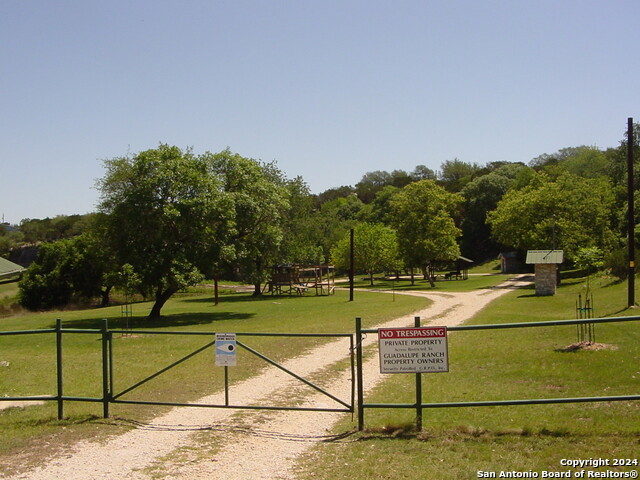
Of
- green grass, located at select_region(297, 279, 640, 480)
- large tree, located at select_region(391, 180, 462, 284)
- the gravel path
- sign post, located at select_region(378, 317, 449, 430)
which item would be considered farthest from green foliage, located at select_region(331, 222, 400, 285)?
sign post, located at select_region(378, 317, 449, 430)

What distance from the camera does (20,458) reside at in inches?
321

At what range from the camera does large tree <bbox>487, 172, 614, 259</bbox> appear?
2013 inches

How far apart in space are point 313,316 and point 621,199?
5160 centimetres

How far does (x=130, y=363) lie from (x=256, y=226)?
21.2 metres

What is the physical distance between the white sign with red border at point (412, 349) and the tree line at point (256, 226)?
23548 mm

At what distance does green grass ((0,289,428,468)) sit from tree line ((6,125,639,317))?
140 inches

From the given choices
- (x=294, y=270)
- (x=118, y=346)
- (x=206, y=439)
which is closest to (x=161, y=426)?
(x=206, y=439)

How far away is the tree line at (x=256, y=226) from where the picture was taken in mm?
32406

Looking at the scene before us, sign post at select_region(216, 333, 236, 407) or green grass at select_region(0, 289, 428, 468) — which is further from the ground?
sign post at select_region(216, 333, 236, 407)

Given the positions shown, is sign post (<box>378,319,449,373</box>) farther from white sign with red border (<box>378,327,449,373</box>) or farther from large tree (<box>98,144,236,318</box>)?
large tree (<box>98,144,236,318</box>)

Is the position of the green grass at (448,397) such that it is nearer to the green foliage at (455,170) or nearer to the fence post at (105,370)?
the fence post at (105,370)

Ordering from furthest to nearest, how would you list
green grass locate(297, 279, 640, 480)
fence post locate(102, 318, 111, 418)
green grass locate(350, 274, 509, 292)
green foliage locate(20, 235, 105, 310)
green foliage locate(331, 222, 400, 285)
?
green foliage locate(331, 222, 400, 285), green foliage locate(20, 235, 105, 310), green grass locate(350, 274, 509, 292), fence post locate(102, 318, 111, 418), green grass locate(297, 279, 640, 480)

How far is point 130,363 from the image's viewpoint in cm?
1738

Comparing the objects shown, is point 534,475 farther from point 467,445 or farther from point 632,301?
point 632,301
